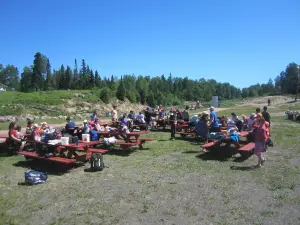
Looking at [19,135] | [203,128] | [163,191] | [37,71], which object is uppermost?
[37,71]

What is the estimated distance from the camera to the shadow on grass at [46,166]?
8.49 m

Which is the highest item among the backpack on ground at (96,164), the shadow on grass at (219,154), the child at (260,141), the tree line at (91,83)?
the tree line at (91,83)

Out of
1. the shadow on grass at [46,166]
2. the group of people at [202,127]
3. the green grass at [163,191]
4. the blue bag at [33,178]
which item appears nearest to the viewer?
the green grass at [163,191]

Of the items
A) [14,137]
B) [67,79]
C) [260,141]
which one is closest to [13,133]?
[14,137]

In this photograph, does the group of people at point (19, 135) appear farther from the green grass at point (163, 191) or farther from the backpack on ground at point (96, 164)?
the backpack on ground at point (96, 164)

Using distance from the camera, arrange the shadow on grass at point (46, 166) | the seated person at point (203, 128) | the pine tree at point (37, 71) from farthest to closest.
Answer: the pine tree at point (37, 71)
the seated person at point (203, 128)
the shadow on grass at point (46, 166)

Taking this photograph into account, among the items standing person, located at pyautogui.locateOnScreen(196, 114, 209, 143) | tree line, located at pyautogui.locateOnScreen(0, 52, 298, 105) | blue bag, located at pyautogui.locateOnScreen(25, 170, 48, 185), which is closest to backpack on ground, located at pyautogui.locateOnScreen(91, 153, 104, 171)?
blue bag, located at pyautogui.locateOnScreen(25, 170, 48, 185)

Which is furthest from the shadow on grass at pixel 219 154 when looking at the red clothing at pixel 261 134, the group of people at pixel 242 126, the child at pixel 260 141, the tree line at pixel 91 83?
the tree line at pixel 91 83

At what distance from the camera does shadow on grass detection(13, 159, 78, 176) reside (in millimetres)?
8492

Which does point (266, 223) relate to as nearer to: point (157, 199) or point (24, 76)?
point (157, 199)

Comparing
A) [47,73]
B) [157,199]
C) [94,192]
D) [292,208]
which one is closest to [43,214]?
[94,192]

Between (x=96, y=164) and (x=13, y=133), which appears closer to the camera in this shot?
(x=96, y=164)

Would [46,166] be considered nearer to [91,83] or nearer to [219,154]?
[219,154]

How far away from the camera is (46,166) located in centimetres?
908
